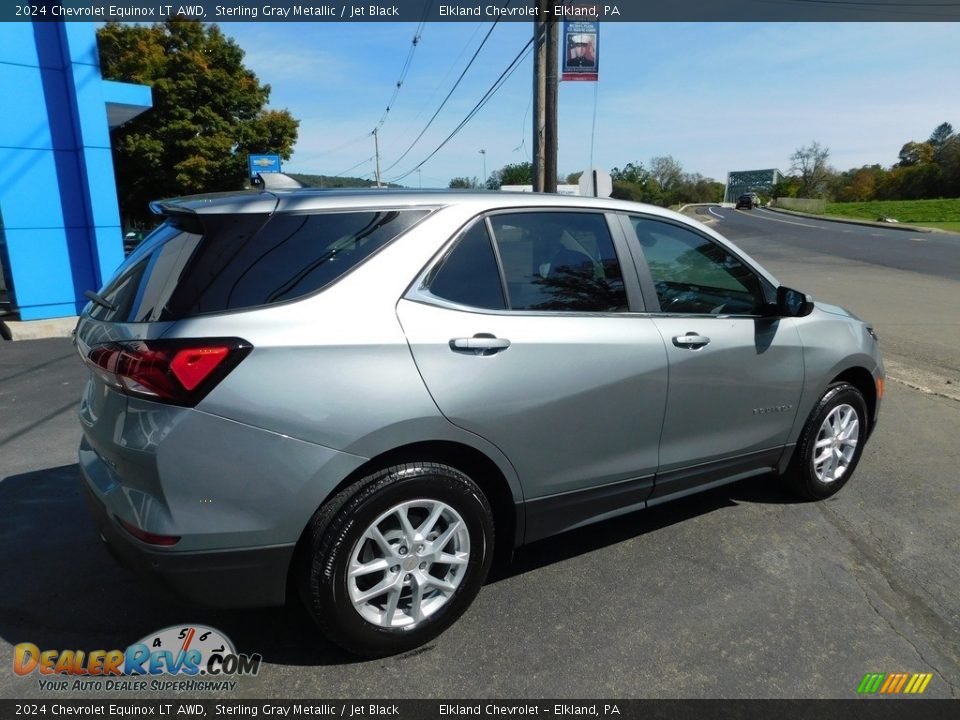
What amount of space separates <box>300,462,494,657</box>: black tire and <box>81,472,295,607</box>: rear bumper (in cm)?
11

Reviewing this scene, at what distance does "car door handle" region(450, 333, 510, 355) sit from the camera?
256 centimetres

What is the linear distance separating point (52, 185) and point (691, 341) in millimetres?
10790

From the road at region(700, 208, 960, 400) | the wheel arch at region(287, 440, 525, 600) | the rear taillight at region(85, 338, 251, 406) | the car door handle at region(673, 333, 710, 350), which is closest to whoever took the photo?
the rear taillight at region(85, 338, 251, 406)

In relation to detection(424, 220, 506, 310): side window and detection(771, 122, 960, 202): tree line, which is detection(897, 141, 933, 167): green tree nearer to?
detection(771, 122, 960, 202): tree line

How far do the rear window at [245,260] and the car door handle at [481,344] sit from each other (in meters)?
0.47

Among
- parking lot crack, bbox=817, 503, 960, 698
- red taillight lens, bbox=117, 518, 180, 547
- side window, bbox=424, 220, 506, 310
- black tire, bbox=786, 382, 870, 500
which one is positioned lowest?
parking lot crack, bbox=817, 503, 960, 698

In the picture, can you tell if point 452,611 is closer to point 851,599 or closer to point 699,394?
point 699,394

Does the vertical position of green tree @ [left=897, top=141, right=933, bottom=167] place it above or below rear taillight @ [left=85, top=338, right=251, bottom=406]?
above

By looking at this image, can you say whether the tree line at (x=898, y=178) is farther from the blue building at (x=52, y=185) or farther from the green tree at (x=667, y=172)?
the blue building at (x=52, y=185)

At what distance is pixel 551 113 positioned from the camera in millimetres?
13367

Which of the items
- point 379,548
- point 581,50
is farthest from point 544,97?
point 379,548

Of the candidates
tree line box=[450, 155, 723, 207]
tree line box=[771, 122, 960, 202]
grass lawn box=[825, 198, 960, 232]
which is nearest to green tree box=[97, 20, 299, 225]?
tree line box=[450, 155, 723, 207]

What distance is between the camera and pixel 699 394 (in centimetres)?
328

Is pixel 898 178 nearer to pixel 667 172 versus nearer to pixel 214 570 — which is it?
pixel 667 172
